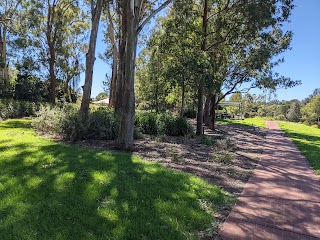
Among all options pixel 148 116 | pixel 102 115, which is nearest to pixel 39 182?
pixel 102 115

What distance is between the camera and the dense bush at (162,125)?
512 inches

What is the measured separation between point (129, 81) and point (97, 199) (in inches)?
186

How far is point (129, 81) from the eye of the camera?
841cm

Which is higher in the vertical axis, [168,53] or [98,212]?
[168,53]

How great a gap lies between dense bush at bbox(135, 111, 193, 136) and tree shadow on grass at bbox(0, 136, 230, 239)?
660cm

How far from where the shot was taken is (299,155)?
35.6ft

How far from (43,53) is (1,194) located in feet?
96.3

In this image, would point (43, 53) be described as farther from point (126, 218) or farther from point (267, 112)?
point (267, 112)

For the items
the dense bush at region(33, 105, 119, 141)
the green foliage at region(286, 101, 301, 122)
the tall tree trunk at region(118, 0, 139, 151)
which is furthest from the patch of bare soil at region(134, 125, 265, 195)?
the green foliage at region(286, 101, 301, 122)

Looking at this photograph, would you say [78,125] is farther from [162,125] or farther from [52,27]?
[52,27]

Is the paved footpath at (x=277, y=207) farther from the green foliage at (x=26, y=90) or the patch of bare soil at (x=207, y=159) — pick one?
the green foliage at (x=26, y=90)

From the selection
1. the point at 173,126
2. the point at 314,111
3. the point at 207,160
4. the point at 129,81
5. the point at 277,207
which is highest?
the point at 129,81

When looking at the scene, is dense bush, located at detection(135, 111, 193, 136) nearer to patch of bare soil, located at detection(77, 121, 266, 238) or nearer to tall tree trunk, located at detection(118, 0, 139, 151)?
patch of bare soil, located at detection(77, 121, 266, 238)

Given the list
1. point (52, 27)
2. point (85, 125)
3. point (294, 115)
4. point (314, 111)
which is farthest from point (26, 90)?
point (294, 115)
